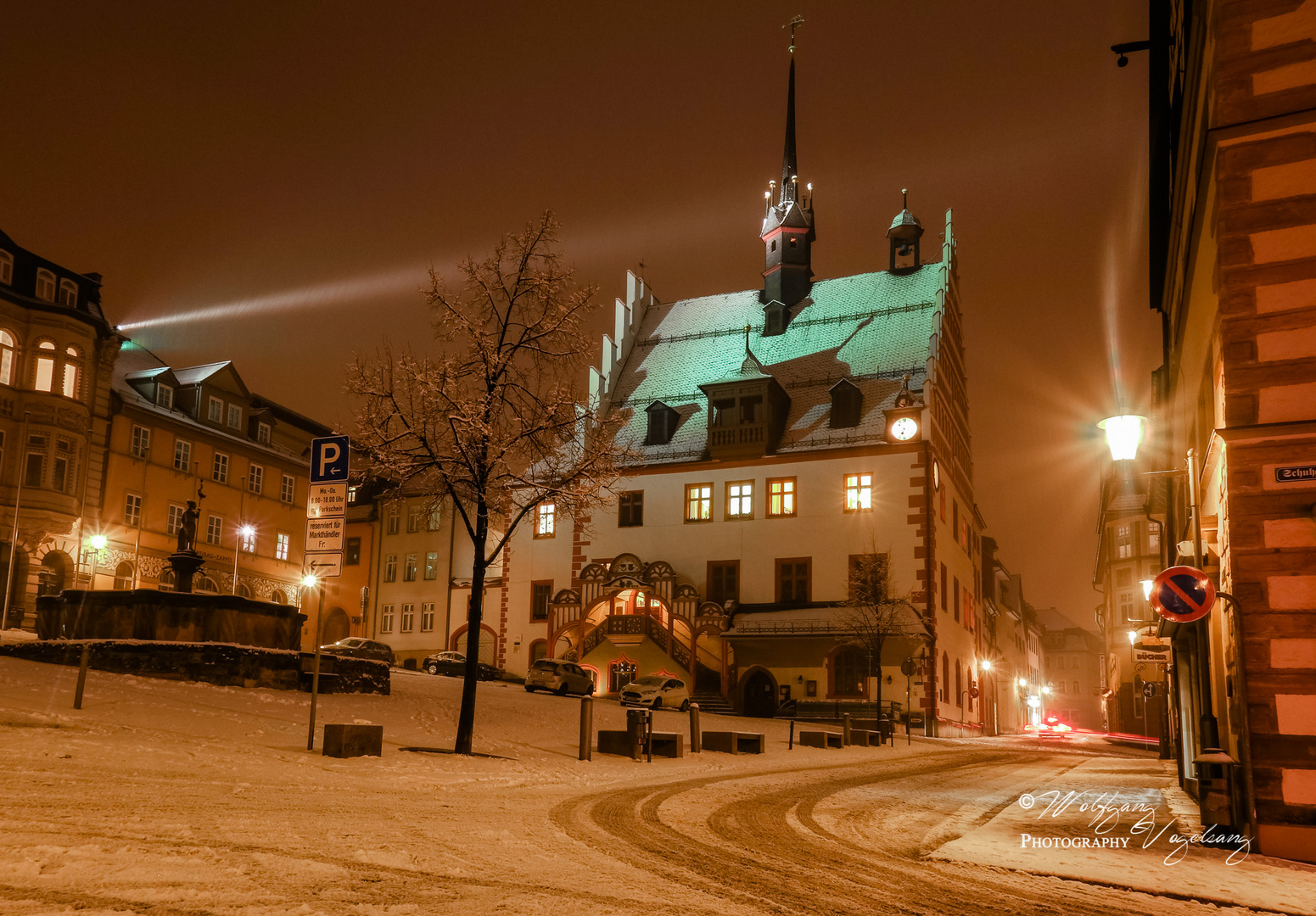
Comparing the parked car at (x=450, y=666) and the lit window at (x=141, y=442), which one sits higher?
the lit window at (x=141, y=442)

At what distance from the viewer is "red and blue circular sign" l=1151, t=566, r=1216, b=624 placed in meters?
10.4

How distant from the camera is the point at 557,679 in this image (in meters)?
38.6

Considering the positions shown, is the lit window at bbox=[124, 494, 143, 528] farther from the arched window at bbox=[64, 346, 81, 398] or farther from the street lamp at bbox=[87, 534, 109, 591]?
the arched window at bbox=[64, 346, 81, 398]

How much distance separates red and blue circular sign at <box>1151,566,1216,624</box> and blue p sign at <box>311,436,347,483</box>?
378 inches

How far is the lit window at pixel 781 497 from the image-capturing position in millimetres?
45188

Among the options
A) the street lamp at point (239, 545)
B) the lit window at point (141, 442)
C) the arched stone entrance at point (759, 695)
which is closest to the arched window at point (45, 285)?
the lit window at point (141, 442)

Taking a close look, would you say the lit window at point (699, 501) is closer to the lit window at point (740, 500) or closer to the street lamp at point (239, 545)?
the lit window at point (740, 500)

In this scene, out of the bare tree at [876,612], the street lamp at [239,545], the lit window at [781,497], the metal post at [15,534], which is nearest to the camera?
the metal post at [15,534]

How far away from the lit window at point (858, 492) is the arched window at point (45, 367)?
99.5 ft

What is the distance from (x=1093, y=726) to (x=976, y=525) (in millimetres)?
88236

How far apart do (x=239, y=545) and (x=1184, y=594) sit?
45718 mm

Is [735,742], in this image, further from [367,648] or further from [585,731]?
[367,648]

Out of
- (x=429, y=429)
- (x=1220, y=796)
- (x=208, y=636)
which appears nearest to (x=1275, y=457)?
(x=1220, y=796)

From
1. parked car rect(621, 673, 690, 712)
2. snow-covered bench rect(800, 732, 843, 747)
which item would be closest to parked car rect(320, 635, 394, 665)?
parked car rect(621, 673, 690, 712)
